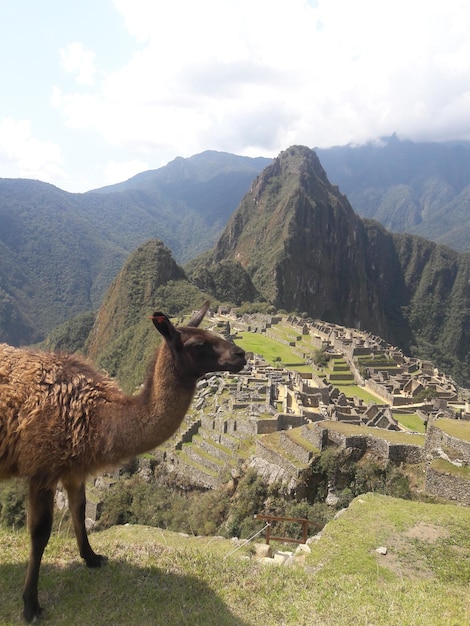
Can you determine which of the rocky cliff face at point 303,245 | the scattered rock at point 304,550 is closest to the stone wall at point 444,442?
the scattered rock at point 304,550

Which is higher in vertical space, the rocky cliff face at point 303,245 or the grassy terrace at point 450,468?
the rocky cliff face at point 303,245

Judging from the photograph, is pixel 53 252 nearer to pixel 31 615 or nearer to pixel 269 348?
pixel 269 348

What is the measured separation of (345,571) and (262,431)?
32.7ft

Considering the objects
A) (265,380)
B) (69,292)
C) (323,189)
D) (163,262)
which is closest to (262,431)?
(265,380)

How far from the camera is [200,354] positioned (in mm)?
3150

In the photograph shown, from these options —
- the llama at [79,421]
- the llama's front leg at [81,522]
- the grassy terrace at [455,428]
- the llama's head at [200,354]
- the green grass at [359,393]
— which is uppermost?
the llama's head at [200,354]

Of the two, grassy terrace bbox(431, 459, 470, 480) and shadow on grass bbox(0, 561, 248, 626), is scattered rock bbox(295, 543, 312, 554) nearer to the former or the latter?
shadow on grass bbox(0, 561, 248, 626)

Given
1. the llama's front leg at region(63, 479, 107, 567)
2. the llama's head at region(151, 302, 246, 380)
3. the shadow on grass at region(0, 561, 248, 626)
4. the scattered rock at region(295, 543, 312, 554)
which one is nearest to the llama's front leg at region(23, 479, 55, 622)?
the shadow on grass at region(0, 561, 248, 626)

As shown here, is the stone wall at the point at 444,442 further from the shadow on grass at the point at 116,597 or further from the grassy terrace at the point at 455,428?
the shadow on grass at the point at 116,597

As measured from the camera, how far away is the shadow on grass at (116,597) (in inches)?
129

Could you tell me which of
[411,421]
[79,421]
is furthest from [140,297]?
[79,421]

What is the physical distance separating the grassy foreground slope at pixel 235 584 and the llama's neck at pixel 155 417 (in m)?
1.23

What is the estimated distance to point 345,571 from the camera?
4676 mm

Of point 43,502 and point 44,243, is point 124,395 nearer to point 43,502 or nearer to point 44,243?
point 43,502
